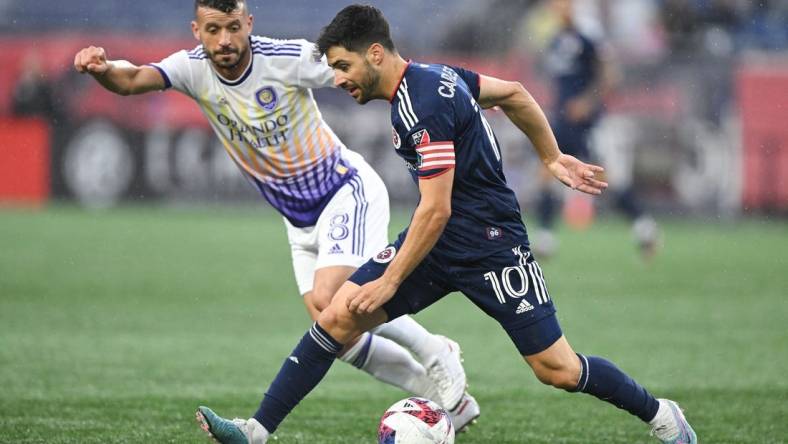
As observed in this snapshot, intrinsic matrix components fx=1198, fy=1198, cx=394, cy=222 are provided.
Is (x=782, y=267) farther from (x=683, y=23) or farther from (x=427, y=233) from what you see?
(x=427, y=233)

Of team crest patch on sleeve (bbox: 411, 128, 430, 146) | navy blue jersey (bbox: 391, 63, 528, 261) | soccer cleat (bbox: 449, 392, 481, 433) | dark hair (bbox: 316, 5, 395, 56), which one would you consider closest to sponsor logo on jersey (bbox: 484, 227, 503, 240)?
navy blue jersey (bbox: 391, 63, 528, 261)

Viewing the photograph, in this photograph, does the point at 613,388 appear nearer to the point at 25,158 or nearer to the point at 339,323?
the point at 339,323

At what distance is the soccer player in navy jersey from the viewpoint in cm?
520

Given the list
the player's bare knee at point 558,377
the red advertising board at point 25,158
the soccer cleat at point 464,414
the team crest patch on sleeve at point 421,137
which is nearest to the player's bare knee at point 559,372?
the player's bare knee at point 558,377

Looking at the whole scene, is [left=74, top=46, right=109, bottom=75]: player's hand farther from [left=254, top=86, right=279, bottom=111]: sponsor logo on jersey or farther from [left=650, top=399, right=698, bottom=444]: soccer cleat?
[left=650, top=399, right=698, bottom=444]: soccer cleat

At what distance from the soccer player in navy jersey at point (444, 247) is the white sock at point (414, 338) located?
38.6 inches

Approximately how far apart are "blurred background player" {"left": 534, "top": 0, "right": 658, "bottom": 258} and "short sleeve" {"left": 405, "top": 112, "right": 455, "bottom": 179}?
9265mm

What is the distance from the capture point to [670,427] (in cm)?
555

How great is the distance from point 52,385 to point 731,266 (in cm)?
925

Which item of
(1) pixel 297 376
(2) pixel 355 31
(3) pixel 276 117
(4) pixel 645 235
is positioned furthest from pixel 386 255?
(4) pixel 645 235

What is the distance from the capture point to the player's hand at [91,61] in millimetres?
6113

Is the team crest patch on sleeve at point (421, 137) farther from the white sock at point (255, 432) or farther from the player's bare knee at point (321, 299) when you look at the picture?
the white sock at point (255, 432)

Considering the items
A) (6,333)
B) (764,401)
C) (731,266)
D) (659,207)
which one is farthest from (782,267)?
(6,333)

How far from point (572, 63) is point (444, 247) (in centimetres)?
977
